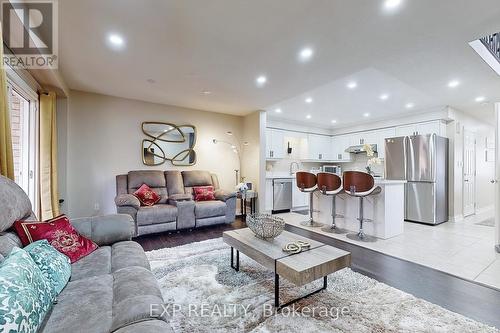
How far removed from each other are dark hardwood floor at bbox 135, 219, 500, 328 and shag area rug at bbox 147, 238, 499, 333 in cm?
16

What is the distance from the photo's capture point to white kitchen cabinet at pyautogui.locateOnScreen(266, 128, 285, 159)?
20.4ft

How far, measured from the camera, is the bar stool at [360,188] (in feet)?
11.4

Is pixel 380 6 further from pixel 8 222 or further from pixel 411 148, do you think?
pixel 411 148

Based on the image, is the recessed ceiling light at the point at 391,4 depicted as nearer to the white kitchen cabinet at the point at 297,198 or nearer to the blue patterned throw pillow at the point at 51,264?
the blue patterned throw pillow at the point at 51,264

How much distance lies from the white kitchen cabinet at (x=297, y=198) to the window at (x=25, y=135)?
5042 mm

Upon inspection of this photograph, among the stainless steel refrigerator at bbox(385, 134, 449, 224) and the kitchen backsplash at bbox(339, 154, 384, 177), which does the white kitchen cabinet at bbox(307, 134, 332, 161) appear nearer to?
the kitchen backsplash at bbox(339, 154, 384, 177)

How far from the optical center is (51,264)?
136 cm

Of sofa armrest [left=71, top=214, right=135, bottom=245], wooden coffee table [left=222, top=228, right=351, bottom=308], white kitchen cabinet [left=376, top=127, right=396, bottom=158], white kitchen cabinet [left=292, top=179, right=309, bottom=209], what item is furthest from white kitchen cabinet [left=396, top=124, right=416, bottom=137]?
sofa armrest [left=71, top=214, right=135, bottom=245]

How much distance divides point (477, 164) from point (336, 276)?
6.30m

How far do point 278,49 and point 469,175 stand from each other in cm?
599

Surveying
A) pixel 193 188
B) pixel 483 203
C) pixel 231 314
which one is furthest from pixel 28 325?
pixel 483 203

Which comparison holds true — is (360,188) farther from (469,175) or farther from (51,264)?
(469,175)

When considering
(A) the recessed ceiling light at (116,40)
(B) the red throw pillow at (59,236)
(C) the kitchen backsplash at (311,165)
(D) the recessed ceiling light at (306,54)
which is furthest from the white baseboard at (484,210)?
(A) the recessed ceiling light at (116,40)

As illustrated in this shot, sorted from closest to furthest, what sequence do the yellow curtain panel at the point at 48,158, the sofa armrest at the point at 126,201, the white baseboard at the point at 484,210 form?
1. the yellow curtain panel at the point at 48,158
2. the sofa armrest at the point at 126,201
3. the white baseboard at the point at 484,210
